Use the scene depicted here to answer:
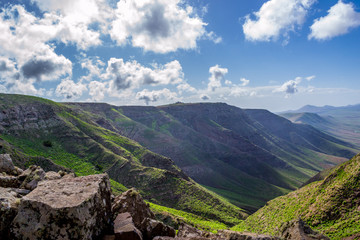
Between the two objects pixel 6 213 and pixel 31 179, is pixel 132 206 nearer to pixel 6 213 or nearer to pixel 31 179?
pixel 6 213

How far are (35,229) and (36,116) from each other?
12931 centimetres

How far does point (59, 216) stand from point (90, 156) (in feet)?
344

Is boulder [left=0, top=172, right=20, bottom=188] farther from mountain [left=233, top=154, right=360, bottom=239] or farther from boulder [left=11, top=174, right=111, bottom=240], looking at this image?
mountain [left=233, top=154, right=360, bottom=239]

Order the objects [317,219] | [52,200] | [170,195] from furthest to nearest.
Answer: [170,195] < [317,219] < [52,200]

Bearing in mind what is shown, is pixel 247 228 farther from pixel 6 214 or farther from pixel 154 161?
pixel 154 161

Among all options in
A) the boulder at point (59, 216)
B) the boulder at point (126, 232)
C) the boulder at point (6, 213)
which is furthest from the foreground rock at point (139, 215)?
the boulder at point (6, 213)

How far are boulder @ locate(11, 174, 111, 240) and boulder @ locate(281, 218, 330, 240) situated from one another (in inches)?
571

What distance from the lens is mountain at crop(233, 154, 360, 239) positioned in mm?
29109

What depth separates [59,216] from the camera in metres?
7.20

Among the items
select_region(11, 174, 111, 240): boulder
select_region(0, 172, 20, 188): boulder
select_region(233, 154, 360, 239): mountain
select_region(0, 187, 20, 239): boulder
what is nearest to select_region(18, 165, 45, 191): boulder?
select_region(0, 172, 20, 188): boulder

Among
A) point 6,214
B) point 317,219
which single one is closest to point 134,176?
point 317,219

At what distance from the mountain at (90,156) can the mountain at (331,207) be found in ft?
153

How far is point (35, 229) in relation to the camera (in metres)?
7.11

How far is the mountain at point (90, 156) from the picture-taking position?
8594 cm
